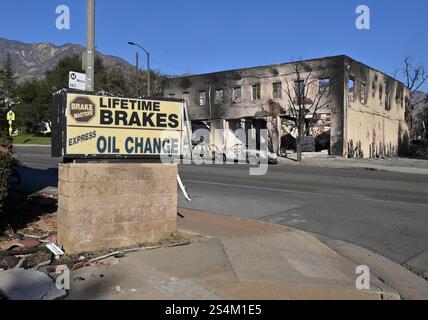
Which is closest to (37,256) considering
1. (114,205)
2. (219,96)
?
(114,205)

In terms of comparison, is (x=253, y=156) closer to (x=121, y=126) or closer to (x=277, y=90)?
(x=277, y=90)

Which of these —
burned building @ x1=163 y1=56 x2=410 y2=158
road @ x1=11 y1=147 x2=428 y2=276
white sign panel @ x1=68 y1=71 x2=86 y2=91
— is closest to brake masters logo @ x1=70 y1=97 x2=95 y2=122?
white sign panel @ x1=68 y1=71 x2=86 y2=91

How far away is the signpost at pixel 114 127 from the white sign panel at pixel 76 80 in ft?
13.1

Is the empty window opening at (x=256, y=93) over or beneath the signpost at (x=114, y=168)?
over

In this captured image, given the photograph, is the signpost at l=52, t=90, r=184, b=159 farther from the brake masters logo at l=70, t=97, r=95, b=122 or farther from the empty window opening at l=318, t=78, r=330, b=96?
the empty window opening at l=318, t=78, r=330, b=96

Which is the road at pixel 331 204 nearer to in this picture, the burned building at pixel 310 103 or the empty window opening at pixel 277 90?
the burned building at pixel 310 103

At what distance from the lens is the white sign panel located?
1062cm

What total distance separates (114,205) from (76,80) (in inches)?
197

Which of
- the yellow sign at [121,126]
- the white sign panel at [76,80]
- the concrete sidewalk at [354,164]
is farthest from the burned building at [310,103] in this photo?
the yellow sign at [121,126]

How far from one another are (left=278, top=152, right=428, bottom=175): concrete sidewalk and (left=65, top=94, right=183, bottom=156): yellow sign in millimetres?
22218

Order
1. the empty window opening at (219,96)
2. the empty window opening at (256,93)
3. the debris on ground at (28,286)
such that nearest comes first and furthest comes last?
1. the debris on ground at (28,286)
2. the empty window opening at (256,93)
3. the empty window opening at (219,96)

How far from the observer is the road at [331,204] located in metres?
8.78

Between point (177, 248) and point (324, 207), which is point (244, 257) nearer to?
point (177, 248)
